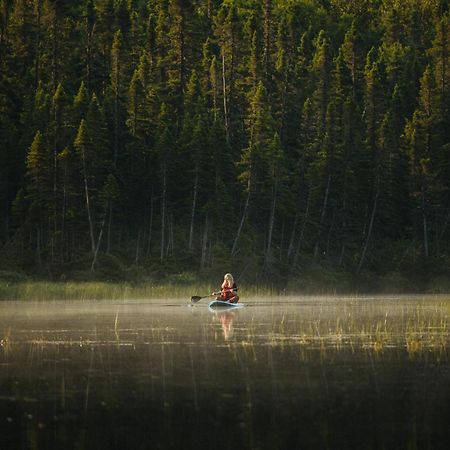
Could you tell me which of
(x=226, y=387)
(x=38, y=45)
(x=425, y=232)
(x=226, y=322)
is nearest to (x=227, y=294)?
(x=226, y=322)

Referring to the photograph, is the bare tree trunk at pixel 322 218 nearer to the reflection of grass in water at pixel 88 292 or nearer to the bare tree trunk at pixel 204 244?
the bare tree trunk at pixel 204 244

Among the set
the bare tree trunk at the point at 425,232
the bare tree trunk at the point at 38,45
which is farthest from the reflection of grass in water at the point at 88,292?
the bare tree trunk at the point at 38,45

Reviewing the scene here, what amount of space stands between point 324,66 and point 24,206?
1321 inches

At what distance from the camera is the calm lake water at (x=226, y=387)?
1288cm

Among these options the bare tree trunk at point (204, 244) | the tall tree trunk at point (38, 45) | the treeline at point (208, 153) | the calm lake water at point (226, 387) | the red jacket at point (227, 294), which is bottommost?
the calm lake water at point (226, 387)

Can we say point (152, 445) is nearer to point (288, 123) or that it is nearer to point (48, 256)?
point (48, 256)

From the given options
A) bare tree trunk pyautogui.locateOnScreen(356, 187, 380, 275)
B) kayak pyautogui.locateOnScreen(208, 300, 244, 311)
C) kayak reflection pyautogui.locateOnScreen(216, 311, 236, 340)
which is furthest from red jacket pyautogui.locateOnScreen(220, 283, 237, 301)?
bare tree trunk pyautogui.locateOnScreen(356, 187, 380, 275)

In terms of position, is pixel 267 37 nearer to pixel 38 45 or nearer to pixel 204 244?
pixel 38 45

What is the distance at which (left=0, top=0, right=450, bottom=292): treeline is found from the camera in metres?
85.8

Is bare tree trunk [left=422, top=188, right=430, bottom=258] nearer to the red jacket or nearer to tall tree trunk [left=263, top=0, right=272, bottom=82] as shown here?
tall tree trunk [left=263, top=0, right=272, bottom=82]

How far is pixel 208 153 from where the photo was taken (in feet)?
294

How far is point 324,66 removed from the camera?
10406 centimetres

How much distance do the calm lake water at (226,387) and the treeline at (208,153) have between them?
5340cm

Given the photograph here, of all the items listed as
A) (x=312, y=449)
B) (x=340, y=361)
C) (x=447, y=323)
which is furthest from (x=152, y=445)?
(x=447, y=323)
